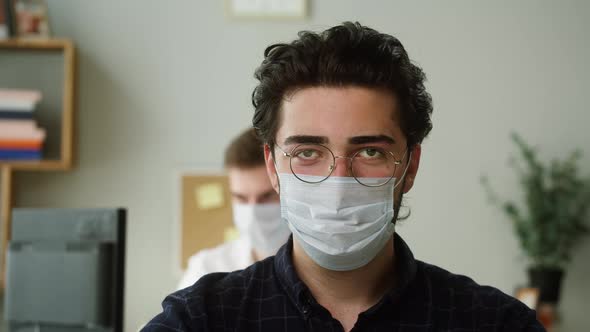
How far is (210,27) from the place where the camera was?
3.50 meters

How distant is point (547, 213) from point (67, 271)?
2568 millimetres

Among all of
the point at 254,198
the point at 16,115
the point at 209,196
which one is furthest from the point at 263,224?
the point at 16,115

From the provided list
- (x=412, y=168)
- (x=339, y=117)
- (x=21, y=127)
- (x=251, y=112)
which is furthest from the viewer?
(x=251, y=112)

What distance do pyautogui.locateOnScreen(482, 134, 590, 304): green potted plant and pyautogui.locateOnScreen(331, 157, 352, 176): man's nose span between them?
7.72 ft

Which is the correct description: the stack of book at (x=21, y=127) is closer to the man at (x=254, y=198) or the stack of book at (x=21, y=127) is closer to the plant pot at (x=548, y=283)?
the man at (x=254, y=198)

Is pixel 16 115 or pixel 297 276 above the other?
pixel 16 115

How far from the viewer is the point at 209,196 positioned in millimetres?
3506

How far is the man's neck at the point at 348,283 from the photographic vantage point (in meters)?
1.28

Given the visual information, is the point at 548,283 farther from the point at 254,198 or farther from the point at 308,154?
the point at 308,154

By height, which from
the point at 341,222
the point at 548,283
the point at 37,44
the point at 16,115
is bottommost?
the point at 548,283

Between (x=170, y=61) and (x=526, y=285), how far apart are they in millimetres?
2080

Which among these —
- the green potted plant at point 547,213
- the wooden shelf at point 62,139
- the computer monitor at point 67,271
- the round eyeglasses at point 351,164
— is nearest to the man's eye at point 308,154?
the round eyeglasses at point 351,164

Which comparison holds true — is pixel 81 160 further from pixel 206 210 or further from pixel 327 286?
pixel 327 286

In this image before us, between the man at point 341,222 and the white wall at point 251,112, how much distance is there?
85.7 inches
